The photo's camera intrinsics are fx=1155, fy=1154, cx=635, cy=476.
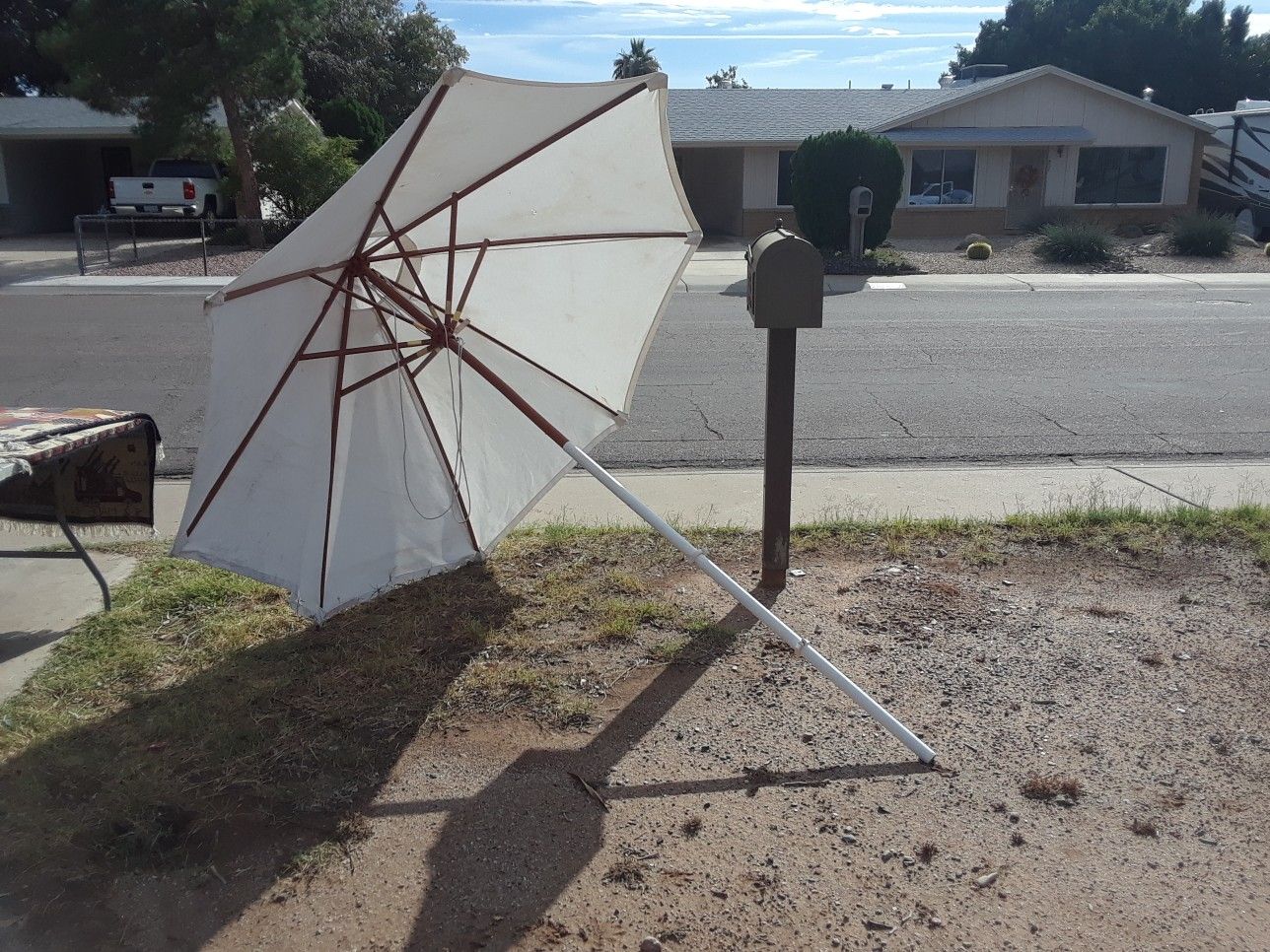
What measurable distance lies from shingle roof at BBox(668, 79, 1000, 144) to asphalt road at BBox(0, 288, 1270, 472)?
45.1ft

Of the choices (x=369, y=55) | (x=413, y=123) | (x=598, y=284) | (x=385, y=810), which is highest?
(x=369, y=55)

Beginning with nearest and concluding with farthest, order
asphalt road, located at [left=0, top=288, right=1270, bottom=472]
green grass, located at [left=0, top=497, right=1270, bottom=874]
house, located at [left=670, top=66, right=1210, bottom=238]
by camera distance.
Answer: green grass, located at [left=0, top=497, right=1270, bottom=874]
asphalt road, located at [left=0, top=288, right=1270, bottom=472]
house, located at [left=670, top=66, right=1210, bottom=238]

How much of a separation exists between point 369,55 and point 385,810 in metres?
40.0

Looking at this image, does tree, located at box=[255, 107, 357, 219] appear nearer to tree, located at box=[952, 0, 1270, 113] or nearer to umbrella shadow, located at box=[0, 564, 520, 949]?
umbrella shadow, located at box=[0, 564, 520, 949]

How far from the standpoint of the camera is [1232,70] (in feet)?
169

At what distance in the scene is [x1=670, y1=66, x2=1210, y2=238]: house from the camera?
2922 centimetres

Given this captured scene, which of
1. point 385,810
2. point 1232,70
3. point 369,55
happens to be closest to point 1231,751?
point 385,810

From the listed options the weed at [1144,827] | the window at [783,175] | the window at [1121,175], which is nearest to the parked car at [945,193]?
the window at [1121,175]

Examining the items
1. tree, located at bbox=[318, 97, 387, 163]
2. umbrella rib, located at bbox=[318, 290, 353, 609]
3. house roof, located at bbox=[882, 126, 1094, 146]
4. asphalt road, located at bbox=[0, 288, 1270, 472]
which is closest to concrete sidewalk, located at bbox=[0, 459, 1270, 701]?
asphalt road, located at bbox=[0, 288, 1270, 472]

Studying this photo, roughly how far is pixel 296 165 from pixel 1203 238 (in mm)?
19153

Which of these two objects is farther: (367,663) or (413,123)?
(367,663)

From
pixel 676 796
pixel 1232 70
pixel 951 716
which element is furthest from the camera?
pixel 1232 70

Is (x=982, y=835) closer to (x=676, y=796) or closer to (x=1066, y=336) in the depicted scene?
(x=676, y=796)

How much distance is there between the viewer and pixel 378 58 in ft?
131
